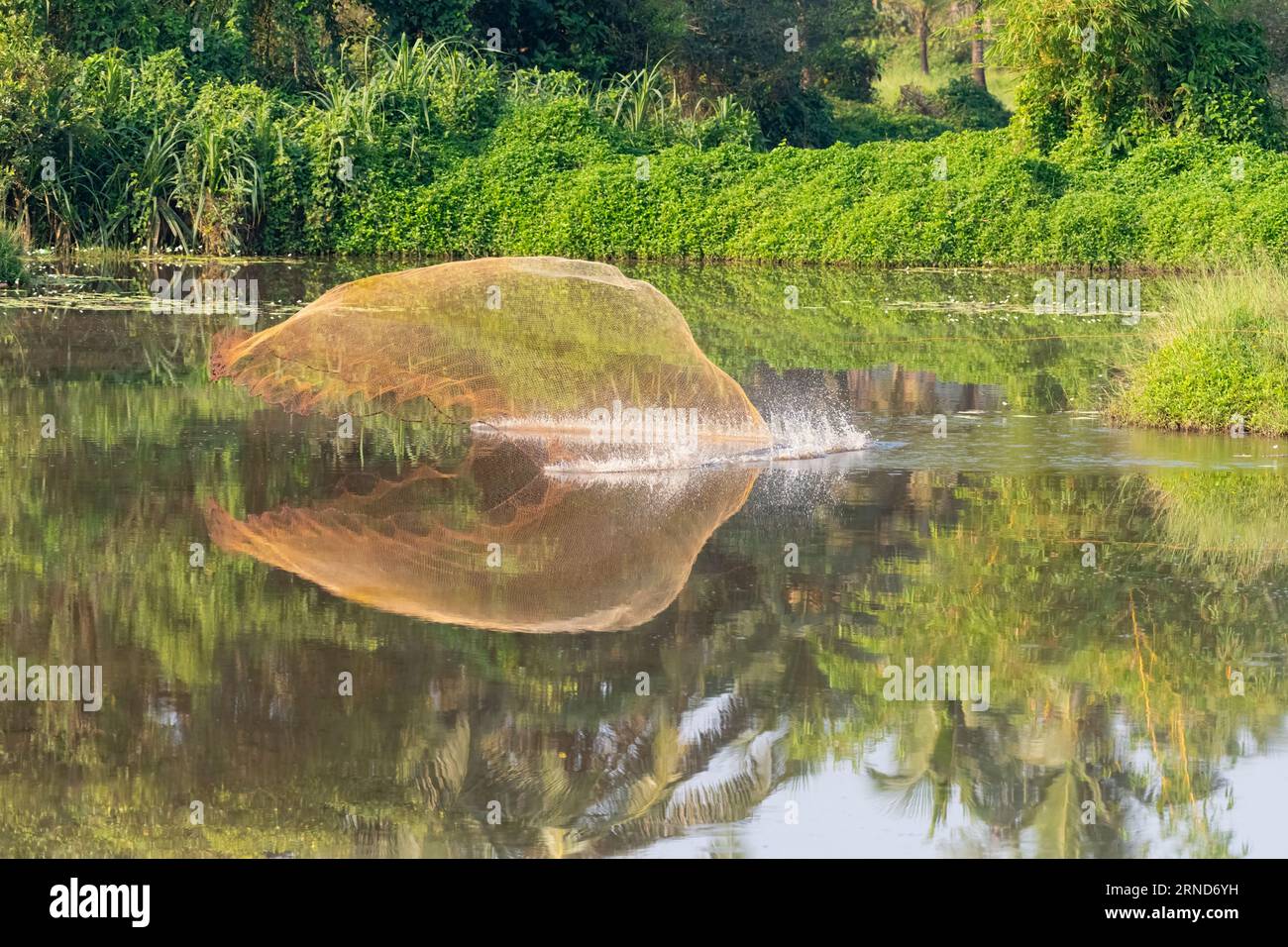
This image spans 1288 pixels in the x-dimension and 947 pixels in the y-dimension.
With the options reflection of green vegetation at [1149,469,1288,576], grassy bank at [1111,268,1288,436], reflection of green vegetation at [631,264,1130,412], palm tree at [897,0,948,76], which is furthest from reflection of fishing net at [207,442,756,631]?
palm tree at [897,0,948,76]

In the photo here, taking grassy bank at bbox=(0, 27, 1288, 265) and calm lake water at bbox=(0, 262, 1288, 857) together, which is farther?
grassy bank at bbox=(0, 27, 1288, 265)

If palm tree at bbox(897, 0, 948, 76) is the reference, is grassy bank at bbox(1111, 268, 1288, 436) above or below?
below

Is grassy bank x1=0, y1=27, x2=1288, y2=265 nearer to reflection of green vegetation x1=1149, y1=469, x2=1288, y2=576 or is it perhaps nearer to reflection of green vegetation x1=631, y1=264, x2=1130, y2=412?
reflection of green vegetation x1=631, y1=264, x2=1130, y2=412

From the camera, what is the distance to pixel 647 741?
6.77 meters

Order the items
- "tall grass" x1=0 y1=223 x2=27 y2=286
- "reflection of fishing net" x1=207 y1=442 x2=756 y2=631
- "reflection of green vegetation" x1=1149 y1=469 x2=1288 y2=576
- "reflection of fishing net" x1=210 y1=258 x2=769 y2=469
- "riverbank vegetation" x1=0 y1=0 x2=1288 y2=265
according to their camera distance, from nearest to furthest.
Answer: "reflection of fishing net" x1=207 y1=442 x2=756 y2=631, "reflection of green vegetation" x1=1149 y1=469 x2=1288 y2=576, "reflection of fishing net" x1=210 y1=258 x2=769 y2=469, "tall grass" x1=0 y1=223 x2=27 y2=286, "riverbank vegetation" x1=0 y1=0 x2=1288 y2=265

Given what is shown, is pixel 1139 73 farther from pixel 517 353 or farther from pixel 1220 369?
pixel 517 353

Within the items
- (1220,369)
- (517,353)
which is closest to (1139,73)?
(1220,369)

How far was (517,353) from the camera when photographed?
1262 cm

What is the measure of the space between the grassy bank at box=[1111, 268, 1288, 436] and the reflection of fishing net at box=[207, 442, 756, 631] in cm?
355

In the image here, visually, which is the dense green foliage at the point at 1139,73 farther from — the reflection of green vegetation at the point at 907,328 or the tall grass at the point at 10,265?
the tall grass at the point at 10,265

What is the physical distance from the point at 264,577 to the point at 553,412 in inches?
164

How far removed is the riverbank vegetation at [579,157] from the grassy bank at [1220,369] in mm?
11297

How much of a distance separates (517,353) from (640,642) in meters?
4.85

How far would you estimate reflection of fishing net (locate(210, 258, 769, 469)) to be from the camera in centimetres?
1239
